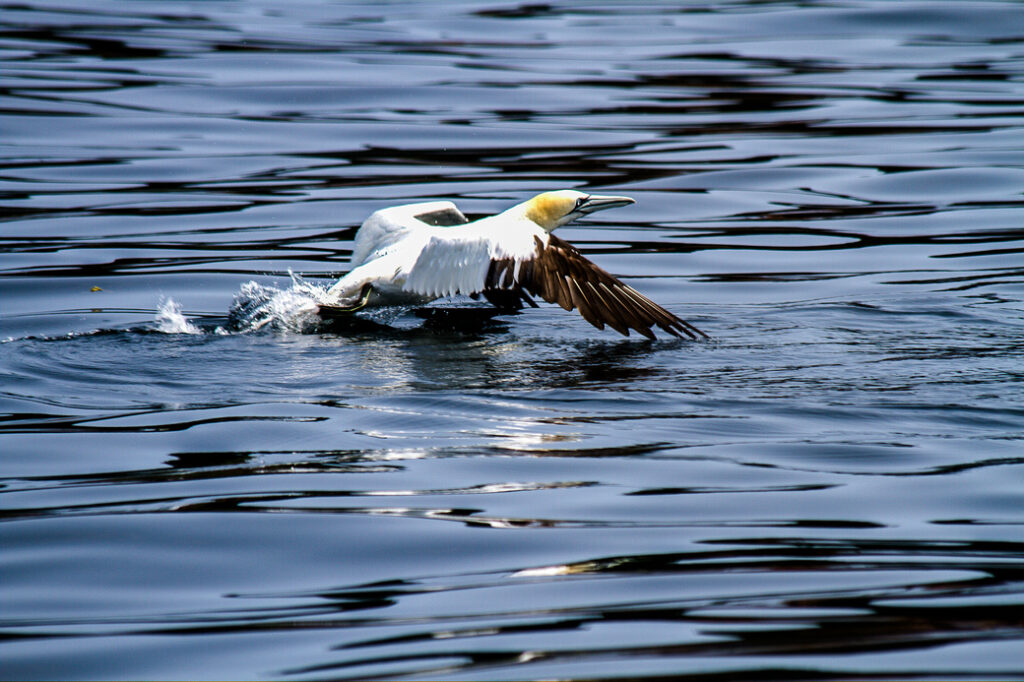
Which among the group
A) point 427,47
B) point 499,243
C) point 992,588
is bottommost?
point 992,588

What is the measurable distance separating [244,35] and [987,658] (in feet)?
61.7

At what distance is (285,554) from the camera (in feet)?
14.2

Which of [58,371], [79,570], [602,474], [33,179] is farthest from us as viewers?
[33,179]

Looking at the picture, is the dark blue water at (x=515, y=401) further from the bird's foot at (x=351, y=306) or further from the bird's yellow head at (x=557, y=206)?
the bird's yellow head at (x=557, y=206)

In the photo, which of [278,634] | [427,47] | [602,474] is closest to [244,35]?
[427,47]

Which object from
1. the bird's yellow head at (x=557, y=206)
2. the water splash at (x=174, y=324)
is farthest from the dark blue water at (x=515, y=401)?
the bird's yellow head at (x=557, y=206)

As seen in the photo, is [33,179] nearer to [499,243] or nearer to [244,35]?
[499,243]

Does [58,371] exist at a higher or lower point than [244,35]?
lower

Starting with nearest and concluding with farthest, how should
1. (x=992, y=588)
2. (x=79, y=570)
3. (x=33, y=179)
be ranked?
1. (x=992, y=588)
2. (x=79, y=570)
3. (x=33, y=179)

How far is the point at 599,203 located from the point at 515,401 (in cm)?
278

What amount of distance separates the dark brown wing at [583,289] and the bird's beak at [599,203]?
34.7 inches

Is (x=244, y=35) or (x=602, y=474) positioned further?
(x=244, y=35)

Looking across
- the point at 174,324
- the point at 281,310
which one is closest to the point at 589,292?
the point at 281,310

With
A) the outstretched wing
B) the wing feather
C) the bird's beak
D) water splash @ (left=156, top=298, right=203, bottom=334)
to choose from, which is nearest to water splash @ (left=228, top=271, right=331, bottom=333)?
water splash @ (left=156, top=298, right=203, bottom=334)
